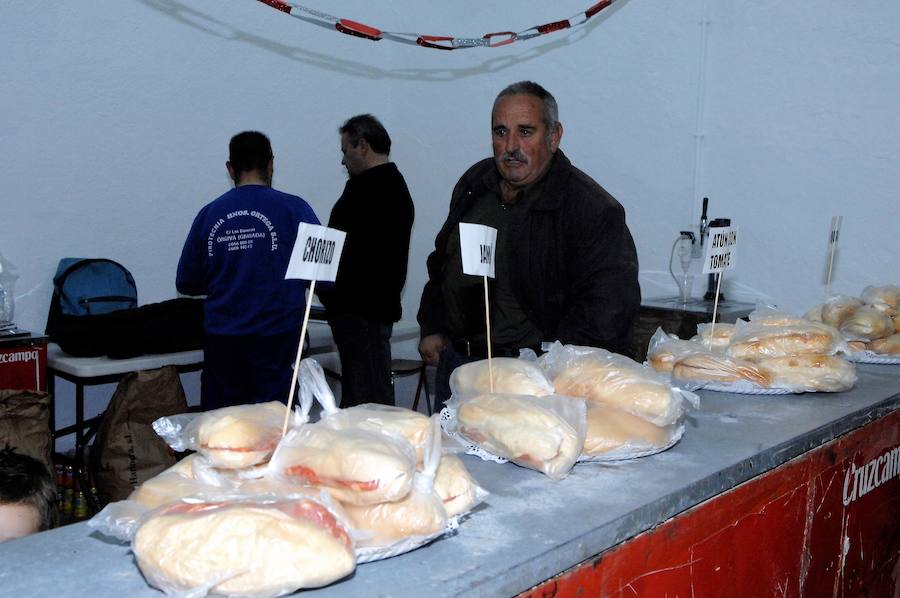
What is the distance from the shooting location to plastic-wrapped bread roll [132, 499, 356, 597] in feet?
2.93

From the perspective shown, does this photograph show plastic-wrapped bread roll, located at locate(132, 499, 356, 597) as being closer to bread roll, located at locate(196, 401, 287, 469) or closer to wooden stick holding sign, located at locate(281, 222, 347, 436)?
bread roll, located at locate(196, 401, 287, 469)

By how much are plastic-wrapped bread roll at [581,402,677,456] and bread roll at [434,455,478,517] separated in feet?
1.02

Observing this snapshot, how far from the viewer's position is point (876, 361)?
7.77 ft

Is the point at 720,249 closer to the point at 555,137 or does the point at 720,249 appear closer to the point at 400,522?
the point at 555,137

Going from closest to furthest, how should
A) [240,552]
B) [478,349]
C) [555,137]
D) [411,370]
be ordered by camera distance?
[240,552] < [555,137] < [478,349] < [411,370]

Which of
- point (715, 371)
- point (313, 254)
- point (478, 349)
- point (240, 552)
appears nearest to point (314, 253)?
point (313, 254)

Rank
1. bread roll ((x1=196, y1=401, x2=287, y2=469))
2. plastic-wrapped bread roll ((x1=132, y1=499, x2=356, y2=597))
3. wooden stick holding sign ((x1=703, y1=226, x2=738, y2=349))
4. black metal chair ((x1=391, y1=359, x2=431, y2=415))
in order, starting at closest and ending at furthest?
plastic-wrapped bread roll ((x1=132, y1=499, x2=356, y2=597)), bread roll ((x1=196, y1=401, x2=287, y2=469)), wooden stick holding sign ((x1=703, y1=226, x2=738, y2=349)), black metal chair ((x1=391, y1=359, x2=431, y2=415))

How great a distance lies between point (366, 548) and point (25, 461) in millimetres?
1017

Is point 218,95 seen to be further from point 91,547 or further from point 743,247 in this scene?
point 91,547

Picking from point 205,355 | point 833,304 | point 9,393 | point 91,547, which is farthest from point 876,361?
point 9,393

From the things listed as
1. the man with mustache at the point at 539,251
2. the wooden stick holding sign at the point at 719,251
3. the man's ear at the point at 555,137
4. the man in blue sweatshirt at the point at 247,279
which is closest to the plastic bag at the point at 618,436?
the wooden stick holding sign at the point at 719,251

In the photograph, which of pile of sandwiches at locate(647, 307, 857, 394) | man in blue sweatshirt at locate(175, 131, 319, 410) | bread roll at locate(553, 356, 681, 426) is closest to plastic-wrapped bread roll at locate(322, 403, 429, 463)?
bread roll at locate(553, 356, 681, 426)

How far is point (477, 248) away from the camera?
1578 mm

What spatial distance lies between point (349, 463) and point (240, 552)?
0.59ft
